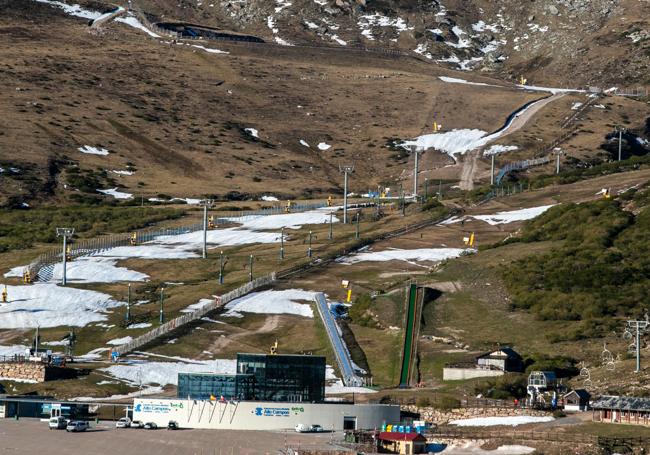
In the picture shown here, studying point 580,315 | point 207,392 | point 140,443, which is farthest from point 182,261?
point 140,443

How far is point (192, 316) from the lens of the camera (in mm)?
134500

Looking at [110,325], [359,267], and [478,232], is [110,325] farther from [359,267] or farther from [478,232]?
[478,232]

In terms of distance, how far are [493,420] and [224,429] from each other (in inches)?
671

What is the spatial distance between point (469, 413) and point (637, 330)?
15.0 meters

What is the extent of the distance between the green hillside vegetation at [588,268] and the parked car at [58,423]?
4328 cm

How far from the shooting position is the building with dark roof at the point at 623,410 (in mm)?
94188

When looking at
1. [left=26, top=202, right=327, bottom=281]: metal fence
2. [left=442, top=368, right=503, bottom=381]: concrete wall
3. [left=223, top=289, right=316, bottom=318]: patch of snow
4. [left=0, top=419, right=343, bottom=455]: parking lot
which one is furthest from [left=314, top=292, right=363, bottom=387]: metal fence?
[left=26, top=202, right=327, bottom=281]: metal fence

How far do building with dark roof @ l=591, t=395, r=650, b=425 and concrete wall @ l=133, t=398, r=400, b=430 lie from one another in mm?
13245

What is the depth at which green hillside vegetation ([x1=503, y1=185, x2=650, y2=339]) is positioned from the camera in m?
130

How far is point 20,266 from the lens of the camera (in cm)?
15925

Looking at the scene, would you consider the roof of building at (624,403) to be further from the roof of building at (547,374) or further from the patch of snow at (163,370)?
the patch of snow at (163,370)

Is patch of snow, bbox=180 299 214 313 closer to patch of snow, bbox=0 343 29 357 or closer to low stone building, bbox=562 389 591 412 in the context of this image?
patch of snow, bbox=0 343 29 357

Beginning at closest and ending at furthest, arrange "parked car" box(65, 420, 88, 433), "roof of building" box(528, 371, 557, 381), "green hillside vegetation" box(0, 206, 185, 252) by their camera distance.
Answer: "parked car" box(65, 420, 88, 433) < "roof of building" box(528, 371, 557, 381) < "green hillside vegetation" box(0, 206, 185, 252)

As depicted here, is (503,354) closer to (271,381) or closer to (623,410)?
(271,381)
